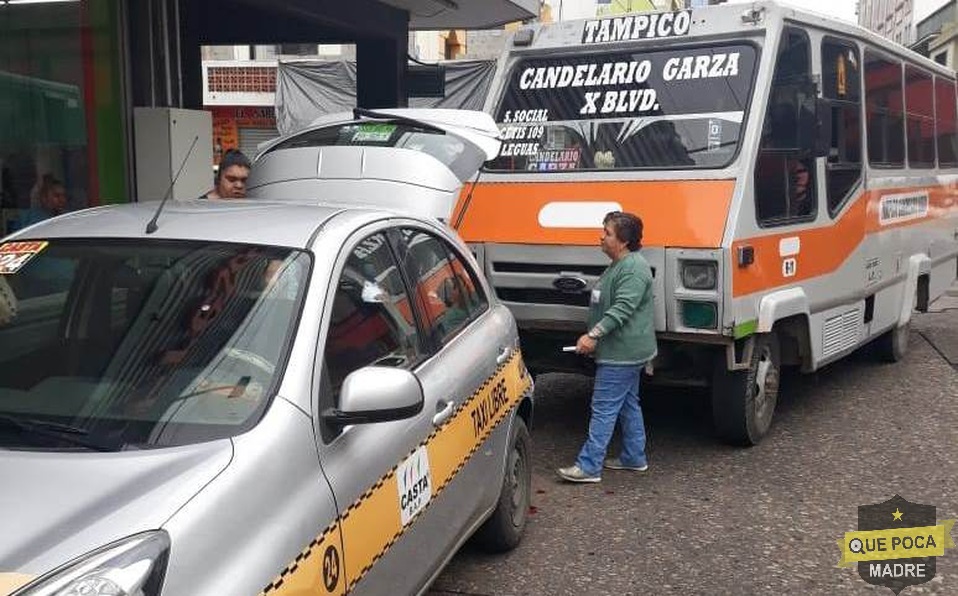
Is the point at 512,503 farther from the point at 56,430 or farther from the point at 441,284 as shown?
the point at 56,430

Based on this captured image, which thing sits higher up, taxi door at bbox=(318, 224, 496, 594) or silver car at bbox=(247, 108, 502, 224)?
silver car at bbox=(247, 108, 502, 224)

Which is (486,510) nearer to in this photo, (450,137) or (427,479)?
(427,479)

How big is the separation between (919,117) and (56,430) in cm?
871

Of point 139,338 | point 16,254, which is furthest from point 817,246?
point 16,254

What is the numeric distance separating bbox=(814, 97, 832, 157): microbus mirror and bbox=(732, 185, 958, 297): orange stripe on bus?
1.77 feet

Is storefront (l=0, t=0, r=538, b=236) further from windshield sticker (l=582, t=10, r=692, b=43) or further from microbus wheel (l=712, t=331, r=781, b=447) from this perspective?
microbus wheel (l=712, t=331, r=781, b=447)

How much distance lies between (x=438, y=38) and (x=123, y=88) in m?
14.0

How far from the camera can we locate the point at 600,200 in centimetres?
612

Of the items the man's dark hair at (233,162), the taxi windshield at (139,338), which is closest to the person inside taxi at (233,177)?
the man's dark hair at (233,162)

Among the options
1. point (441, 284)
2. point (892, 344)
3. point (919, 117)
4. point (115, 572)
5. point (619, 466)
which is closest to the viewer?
point (115, 572)

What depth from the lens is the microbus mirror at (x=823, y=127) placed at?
643cm

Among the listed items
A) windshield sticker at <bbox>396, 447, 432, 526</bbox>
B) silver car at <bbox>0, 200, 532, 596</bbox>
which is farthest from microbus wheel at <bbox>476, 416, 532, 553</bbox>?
windshield sticker at <bbox>396, 447, 432, 526</bbox>

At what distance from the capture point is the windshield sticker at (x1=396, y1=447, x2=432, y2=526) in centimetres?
300

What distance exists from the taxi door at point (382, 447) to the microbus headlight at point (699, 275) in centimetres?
242
